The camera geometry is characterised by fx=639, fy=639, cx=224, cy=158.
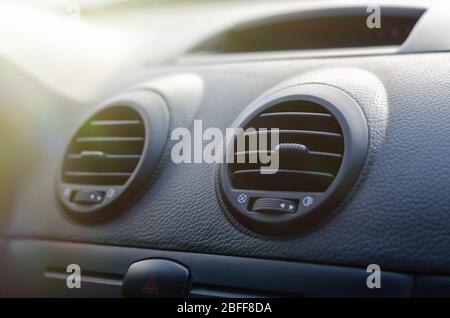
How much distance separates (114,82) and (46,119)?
0.93 ft

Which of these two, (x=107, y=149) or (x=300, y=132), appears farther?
(x=107, y=149)

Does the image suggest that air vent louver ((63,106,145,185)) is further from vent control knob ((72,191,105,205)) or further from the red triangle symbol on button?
the red triangle symbol on button

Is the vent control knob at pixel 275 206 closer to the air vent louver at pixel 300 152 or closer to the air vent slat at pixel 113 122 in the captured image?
the air vent louver at pixel 300 152

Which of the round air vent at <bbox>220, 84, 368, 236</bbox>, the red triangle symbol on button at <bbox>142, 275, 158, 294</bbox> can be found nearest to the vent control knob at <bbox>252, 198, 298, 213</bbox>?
the round air vent at <bbox>220, 84, 368, 236</bbox>

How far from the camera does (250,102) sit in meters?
1.93

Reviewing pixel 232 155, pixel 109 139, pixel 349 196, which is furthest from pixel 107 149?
pixel 349 196

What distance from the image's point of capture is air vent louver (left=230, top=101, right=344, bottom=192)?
5.42 ft

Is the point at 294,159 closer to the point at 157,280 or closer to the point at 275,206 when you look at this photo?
the point at 275,206

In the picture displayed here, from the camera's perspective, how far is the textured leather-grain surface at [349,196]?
151 centimetres

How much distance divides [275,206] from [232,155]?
220 mm

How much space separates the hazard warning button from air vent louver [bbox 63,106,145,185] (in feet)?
0.99

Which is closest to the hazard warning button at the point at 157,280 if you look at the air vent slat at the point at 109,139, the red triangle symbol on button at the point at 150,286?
the red triangle symbol on button at the point at 150,286

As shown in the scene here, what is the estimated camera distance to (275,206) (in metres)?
1.64

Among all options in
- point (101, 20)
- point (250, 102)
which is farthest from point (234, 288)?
point (101, 20)
